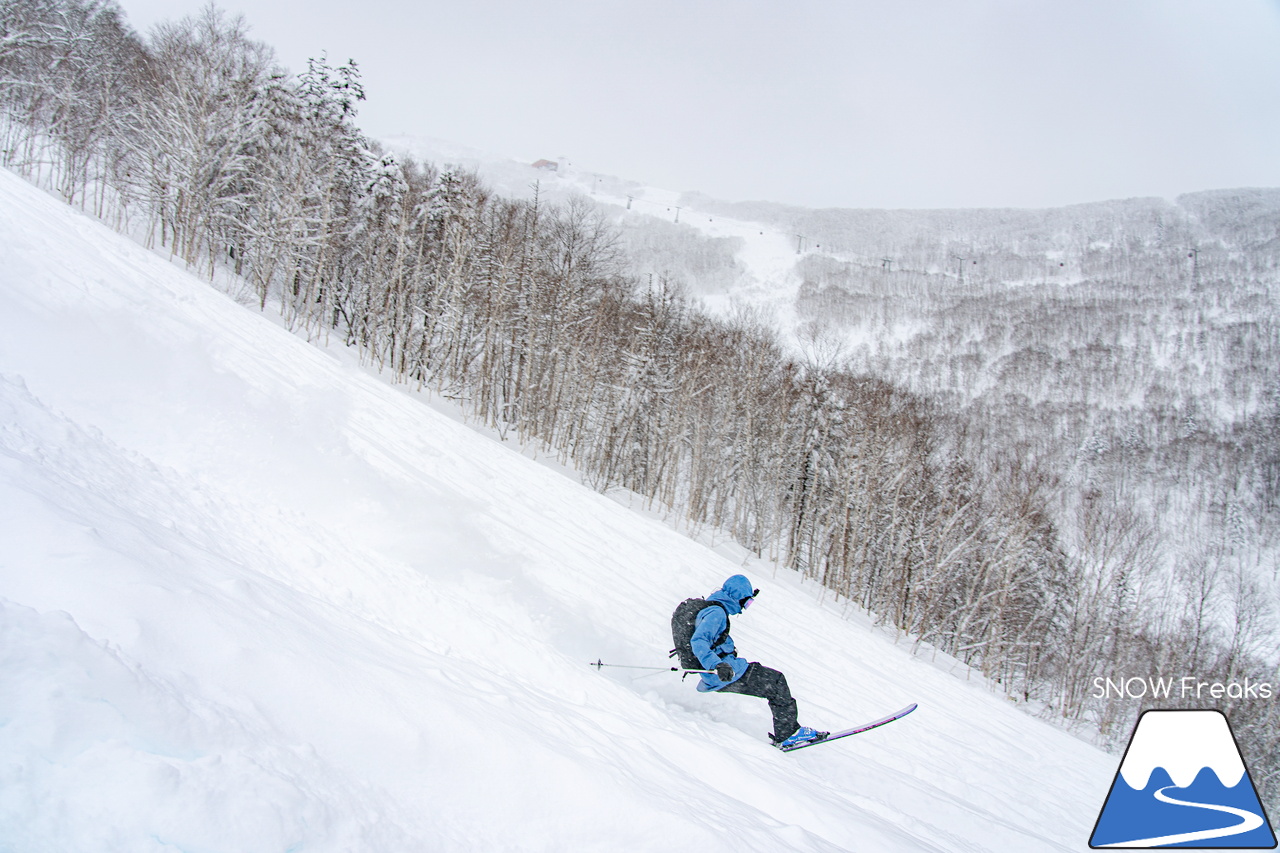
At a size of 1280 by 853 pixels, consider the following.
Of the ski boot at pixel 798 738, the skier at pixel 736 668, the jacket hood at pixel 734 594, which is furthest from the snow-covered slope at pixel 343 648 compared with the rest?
the jacket hood at pixel 734 594

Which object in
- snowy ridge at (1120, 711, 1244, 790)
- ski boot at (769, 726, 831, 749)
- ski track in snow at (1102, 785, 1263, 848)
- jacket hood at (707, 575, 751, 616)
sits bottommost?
ski boot at (769, 726, 831, 749)

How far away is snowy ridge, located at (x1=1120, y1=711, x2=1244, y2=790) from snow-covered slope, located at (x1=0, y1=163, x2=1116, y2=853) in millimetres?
1626

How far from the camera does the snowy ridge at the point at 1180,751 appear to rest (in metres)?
5.33

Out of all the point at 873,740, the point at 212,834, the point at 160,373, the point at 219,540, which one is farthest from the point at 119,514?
the point at 873,740

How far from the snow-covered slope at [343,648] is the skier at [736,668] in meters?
0.32

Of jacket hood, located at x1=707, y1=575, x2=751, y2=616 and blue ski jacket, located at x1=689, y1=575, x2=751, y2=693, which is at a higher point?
jacket hood, located at x1=707, y1=575, x2=751, y2=616

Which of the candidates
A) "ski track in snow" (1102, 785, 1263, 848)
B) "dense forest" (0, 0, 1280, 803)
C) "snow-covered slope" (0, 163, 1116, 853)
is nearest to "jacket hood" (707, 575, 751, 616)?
"snow-covered slope" (0, 163, 1116, 853)

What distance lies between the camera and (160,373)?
847 centimetres

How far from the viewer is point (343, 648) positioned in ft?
11.4

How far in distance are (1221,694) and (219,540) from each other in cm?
3612

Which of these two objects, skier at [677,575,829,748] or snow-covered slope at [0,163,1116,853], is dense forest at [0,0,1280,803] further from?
skier at [677,575,829,748]

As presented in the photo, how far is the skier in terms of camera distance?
19.0ft

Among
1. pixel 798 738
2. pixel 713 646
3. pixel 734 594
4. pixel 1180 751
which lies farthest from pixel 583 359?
pixel 1180 751

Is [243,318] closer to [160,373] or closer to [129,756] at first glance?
[160,373]
